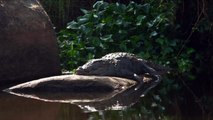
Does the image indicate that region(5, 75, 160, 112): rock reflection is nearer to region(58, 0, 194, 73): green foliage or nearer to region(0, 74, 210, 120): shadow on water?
region(0, 74, 210, 120): shadow on water

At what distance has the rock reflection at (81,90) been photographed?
6848mm

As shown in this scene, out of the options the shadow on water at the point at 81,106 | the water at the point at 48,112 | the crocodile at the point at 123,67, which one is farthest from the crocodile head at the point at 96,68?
the water at the point at 48,112

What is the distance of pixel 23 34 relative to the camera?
797cm

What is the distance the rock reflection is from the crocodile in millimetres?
278

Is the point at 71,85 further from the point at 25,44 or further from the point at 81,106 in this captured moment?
the point at 25,44

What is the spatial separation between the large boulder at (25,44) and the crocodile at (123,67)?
675mm

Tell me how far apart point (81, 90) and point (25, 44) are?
4.18 ft

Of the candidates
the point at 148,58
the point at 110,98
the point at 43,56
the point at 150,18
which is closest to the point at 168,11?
the point at 150,18

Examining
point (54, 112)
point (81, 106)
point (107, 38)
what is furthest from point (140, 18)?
point (54, 112)

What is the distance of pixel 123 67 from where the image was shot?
7824mm

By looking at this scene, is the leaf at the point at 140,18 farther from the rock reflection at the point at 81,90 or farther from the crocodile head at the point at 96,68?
the rock reflection at the point at 81,90

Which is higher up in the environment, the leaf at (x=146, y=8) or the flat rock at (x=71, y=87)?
the leaf at (x=146, y=8)

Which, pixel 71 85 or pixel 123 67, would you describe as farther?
pixel 123 67

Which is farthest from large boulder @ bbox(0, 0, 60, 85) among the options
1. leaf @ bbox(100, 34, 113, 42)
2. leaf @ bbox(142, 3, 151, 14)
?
leaf @ bbox(142, 3, 151, 14)
